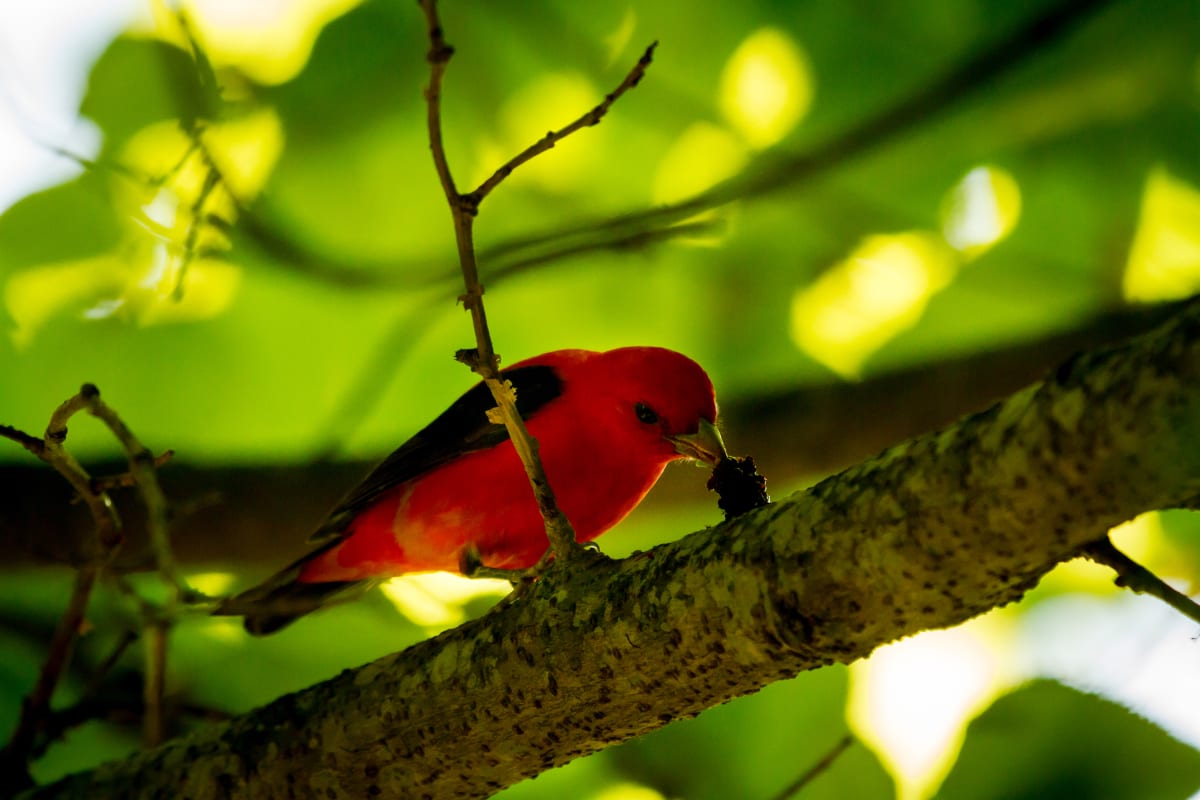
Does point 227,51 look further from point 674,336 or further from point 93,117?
point 674,336

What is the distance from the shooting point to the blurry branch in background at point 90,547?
2.12m

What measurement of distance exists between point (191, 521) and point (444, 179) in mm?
2426

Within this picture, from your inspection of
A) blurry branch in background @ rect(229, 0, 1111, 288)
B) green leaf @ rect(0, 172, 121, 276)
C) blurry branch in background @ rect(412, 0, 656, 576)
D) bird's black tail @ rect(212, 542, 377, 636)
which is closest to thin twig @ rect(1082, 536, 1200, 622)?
blurry branch in background @ rect(412, 0, 656, 576)

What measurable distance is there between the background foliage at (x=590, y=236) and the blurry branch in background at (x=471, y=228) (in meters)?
1.97

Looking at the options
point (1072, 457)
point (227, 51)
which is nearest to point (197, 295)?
point (227, 51)

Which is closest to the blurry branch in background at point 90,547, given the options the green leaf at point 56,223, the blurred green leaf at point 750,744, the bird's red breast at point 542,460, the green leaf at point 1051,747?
the bird's red breast at point 542,460

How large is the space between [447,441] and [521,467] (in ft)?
1.16

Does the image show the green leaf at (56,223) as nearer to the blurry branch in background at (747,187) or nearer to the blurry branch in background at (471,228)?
the blurry branch in background at (747,187)

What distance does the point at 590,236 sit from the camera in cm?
477

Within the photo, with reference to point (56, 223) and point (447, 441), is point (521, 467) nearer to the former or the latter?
point (447, 441)

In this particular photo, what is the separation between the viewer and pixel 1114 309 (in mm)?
4289

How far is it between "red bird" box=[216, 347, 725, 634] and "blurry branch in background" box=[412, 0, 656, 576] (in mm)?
1188

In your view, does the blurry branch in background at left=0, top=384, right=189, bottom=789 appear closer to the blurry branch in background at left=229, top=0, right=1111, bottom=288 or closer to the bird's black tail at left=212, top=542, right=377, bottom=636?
the bird's black tail at left=212, top=542, right=377, bottom=636

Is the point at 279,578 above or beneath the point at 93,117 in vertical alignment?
beneath
